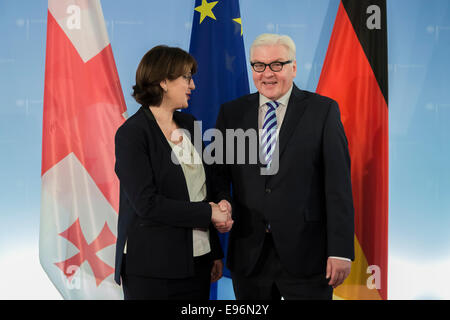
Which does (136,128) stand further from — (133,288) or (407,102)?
(407,102)

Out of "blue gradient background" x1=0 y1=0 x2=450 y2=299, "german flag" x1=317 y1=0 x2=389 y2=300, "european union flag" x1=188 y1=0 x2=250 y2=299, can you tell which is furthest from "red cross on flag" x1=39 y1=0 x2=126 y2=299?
"german flag" x1=317 y1=0 x2=389 y2=300

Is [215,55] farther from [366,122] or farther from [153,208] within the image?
[153,208]

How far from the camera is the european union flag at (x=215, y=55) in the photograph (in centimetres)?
256

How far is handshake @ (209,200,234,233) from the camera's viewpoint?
1752 mm

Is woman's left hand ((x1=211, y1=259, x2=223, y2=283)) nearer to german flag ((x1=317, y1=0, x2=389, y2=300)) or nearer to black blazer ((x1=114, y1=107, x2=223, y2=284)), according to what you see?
black blazer ((x1=114, y1=107, x2=223, y2=284))

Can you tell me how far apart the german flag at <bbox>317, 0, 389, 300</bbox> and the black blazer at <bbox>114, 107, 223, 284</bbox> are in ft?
3.50

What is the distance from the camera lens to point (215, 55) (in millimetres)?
2566

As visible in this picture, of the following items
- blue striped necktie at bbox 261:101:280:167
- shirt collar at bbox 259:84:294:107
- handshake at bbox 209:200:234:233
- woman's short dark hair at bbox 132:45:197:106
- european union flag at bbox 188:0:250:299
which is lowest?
handshake at bbox 209:200:234:233

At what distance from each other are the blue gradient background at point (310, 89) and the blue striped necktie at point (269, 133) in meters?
0.98

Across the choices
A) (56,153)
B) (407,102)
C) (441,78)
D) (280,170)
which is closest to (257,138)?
(280,170)

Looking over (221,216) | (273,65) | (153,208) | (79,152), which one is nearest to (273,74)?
(273,65)

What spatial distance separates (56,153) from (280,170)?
132cm

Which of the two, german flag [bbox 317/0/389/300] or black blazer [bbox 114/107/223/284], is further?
german flag [bbox 317/0/389/300]

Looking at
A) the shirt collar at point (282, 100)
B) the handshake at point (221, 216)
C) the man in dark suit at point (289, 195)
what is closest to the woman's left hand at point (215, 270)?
the man in dark suit at point (289, 195)
